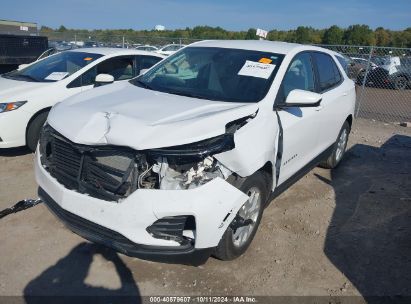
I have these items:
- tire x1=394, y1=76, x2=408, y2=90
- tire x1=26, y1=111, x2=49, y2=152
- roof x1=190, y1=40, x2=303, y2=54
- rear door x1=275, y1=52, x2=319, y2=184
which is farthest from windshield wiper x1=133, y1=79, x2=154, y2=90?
tire x1=394, y1=76, x2=408, y2=90

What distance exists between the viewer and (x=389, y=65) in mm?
14242

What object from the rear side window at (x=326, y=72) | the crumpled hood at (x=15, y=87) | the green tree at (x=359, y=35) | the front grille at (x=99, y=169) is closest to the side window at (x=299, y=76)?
the rear side window at (x=326, y=72)

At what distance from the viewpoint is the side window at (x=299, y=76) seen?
3645 millimetres

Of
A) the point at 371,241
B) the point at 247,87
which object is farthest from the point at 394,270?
the point at 247,87

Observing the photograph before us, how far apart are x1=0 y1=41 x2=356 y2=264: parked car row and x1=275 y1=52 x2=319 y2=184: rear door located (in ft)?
0.05

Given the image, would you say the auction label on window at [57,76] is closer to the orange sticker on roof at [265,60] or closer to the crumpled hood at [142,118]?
the crumpled hood at [142,118]

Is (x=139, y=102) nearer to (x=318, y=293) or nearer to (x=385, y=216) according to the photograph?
(x=318, y=293)

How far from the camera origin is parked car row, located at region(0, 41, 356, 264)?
2549mm

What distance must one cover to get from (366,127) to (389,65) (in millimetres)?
6596

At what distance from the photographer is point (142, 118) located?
2.80m

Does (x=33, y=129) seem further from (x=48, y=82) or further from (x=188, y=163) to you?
(x=188, y=163)

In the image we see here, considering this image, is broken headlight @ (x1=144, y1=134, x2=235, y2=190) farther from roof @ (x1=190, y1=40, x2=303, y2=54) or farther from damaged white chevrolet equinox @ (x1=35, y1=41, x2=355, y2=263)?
roof @ (x1=190, y1=40, x2=303, y2=54)

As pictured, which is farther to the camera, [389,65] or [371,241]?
[389,65]

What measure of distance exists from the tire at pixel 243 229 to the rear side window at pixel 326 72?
1.84 metres
